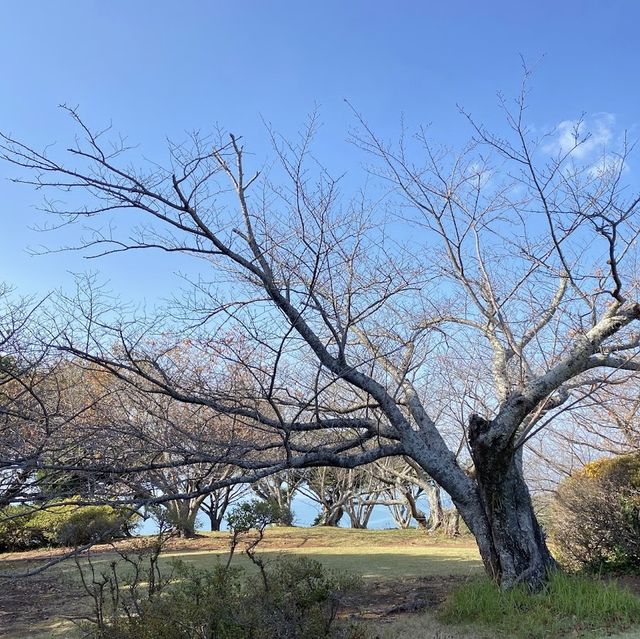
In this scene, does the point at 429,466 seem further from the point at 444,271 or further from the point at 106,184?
the point at 106,184

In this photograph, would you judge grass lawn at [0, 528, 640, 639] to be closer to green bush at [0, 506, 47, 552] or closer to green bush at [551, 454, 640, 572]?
green bush at [0, 506, 47, 552]

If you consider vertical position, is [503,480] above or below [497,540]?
above

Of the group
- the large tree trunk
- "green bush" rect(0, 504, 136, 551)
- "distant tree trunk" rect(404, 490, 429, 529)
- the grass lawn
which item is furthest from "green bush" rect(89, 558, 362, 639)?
"distant tree trunk" rect(404, 490, 429, 529)

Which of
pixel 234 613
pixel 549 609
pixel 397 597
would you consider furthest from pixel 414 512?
pixel 234 613

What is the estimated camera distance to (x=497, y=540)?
572 cm

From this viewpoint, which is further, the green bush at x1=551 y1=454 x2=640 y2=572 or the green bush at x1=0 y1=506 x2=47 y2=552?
the green bush at x1=0 y1=506 x2=47 y2=552

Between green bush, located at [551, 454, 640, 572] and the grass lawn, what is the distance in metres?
1.37

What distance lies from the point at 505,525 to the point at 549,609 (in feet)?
2.69

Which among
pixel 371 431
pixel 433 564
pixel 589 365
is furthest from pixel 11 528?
pixel 589 365

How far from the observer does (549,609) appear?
16.7ft

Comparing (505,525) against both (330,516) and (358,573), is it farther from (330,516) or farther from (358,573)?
(330,516)

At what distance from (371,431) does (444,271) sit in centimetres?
255

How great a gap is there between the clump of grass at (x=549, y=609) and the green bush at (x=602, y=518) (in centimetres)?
170

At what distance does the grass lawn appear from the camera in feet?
18.0
